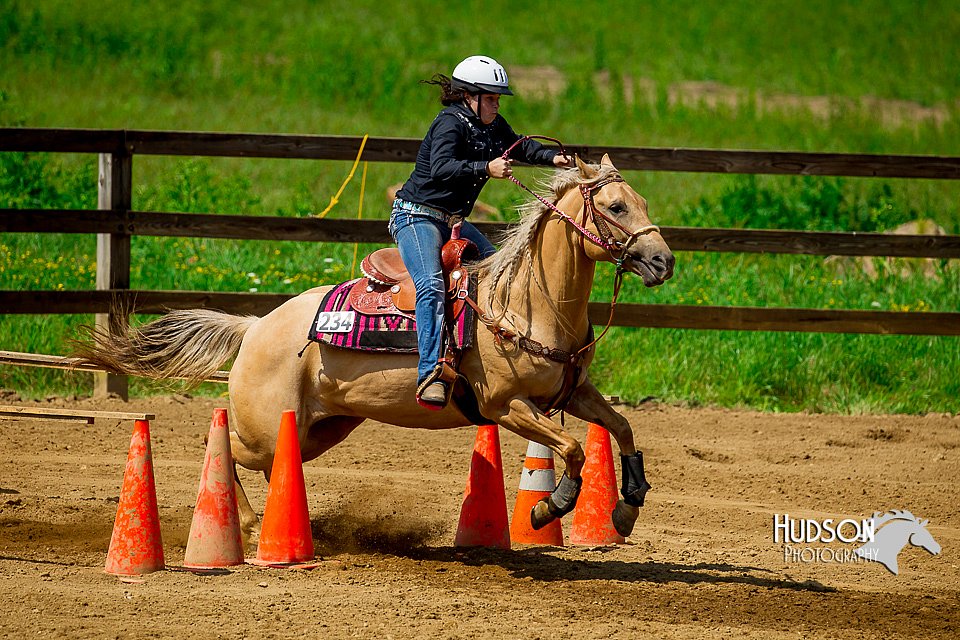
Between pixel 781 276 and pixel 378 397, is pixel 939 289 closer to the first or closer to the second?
pixel 781 276

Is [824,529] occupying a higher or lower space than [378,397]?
lower

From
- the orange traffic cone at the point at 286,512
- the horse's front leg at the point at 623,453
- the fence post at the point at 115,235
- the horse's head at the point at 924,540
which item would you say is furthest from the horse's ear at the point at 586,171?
the fence post at the point at 115,235

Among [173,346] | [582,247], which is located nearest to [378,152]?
[173,346]

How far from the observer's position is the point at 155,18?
1123 inches

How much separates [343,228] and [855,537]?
5.20m

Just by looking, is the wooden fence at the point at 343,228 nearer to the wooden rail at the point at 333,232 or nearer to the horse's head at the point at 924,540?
the wooden rail at the point at 333,232

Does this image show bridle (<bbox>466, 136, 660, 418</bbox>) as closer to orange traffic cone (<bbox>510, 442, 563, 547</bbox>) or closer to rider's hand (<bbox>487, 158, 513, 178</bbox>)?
rider's hand (<bbox>487, 158, 513, 178</bbox>)

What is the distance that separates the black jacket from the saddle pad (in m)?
0.64

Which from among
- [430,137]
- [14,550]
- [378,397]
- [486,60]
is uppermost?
[486,60]

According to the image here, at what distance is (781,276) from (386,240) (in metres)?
4.85

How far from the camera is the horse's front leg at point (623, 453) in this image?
20.5 ft

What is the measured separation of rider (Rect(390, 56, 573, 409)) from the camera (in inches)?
245

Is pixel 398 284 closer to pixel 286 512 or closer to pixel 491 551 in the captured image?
pixel 286 512

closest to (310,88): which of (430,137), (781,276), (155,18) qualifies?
(155,18)
